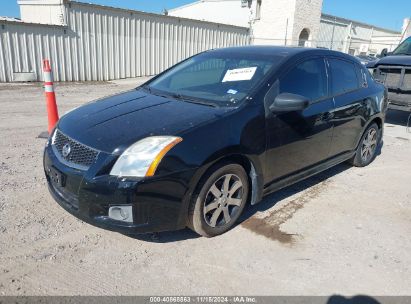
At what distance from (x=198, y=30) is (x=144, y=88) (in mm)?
14078

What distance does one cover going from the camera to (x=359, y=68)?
4746 millimetres

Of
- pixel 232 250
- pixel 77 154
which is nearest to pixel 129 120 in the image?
pixel 77 154

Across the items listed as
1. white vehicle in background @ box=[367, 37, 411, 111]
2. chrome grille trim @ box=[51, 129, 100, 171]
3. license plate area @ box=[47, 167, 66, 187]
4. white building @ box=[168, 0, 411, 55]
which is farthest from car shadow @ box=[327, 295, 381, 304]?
white building @ box=[168, 0, 411, 55]

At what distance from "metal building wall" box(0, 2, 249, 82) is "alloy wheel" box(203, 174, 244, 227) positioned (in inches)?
429

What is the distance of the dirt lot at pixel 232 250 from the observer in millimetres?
2543

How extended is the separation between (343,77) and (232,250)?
2.68m

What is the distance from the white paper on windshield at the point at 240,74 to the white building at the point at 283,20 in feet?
60.5

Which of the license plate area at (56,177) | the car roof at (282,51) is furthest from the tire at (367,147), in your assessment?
the license plate area at (56,177)

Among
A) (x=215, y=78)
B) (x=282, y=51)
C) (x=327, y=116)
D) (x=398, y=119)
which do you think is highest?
(x=282, y=51)

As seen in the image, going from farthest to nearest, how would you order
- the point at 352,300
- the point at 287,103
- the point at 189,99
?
the point at 189,99 < the point at 287,103 < the point at 352,300

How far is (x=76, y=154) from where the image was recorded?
2742mm

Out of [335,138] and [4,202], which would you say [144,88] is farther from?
[335,138]

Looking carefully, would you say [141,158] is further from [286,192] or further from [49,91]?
[49,91]

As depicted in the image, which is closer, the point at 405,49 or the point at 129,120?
the point at 129,120
